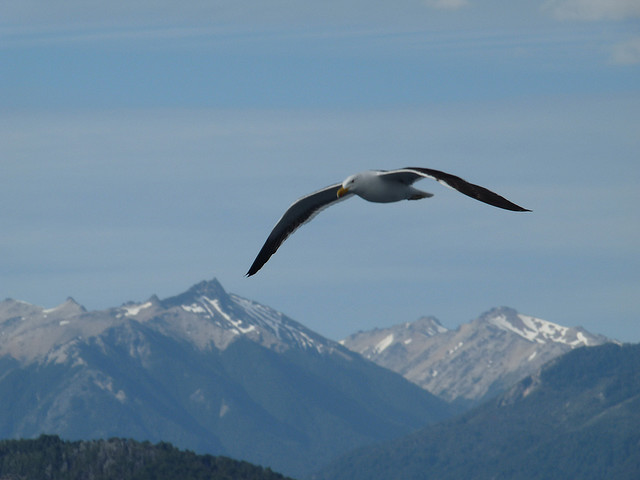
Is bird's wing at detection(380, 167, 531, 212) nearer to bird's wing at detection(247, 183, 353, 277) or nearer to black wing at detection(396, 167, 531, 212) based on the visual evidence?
black wing at detection(396, 167, 531, 212)

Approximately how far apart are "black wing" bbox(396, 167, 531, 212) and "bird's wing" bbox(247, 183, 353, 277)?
8642mm

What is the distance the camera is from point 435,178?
3419cm

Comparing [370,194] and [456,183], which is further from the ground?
[370,194]

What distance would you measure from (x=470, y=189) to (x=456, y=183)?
0.84m

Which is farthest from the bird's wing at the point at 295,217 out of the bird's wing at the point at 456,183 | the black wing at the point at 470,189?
the black wing at the point at 470,189

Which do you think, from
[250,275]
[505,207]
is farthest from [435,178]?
[250,275]

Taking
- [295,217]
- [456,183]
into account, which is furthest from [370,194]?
[295,217]

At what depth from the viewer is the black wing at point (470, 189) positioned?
31406 millimetres

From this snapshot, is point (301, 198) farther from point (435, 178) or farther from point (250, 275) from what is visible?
point (435, 178)

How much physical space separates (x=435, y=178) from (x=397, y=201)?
12.2 feet

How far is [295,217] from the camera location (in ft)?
145

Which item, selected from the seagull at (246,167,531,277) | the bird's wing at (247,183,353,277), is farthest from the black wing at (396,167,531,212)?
the bird's wing at (247,183,353,277)

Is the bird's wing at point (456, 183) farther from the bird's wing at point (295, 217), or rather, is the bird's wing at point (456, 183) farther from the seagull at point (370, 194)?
the bird's wing at point (295, 217)

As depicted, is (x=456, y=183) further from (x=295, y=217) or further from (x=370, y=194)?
(x=295, y=217)
